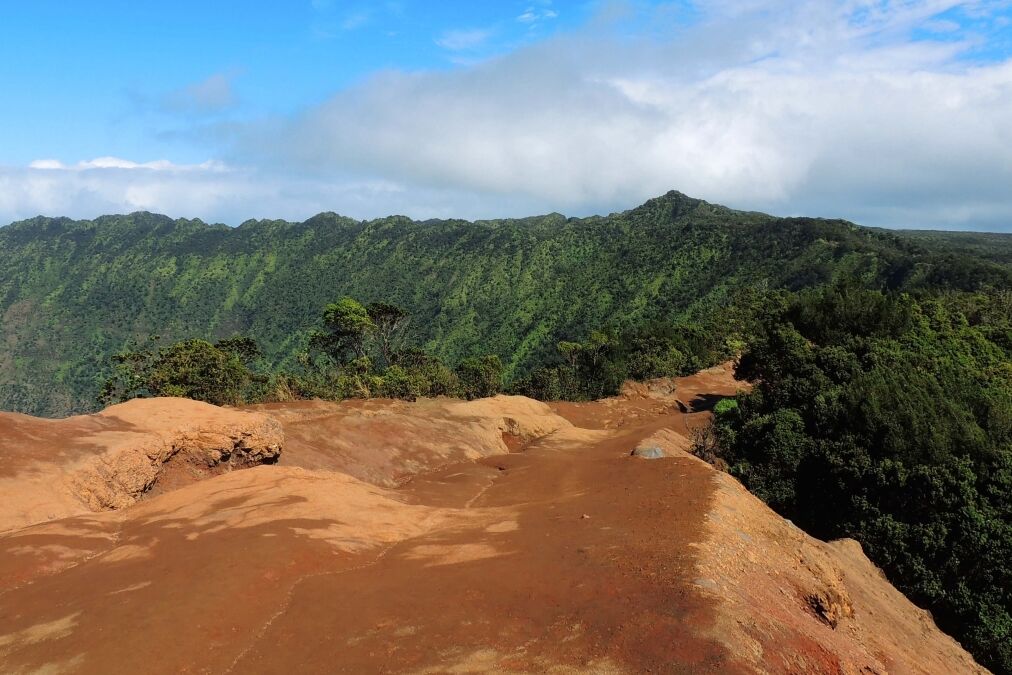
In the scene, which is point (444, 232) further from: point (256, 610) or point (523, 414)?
point (256, 610)

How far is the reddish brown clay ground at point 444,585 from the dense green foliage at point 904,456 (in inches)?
89.3

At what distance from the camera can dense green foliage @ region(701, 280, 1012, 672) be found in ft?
59.9

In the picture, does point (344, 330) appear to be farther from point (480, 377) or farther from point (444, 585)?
point (444, 585)

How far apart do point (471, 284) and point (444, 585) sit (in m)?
151

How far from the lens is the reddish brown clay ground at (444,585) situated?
730cm

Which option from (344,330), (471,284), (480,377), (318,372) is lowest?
(480,377)

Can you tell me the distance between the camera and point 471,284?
15862 cm

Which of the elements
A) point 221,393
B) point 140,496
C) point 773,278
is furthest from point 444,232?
point 140,496

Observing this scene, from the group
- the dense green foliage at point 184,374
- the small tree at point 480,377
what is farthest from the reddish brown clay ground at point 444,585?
the small tree at point 480,377

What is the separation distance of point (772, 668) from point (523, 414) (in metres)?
29.8

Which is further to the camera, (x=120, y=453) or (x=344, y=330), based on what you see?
(x=344, y=330)

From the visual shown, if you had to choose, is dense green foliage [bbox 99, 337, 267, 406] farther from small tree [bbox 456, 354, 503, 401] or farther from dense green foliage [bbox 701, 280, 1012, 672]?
dense green foliage [bbox 701, 280, 1012, 672]

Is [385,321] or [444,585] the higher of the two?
[385,321]

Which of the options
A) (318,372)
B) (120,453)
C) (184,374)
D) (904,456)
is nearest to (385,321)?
(318,372)
